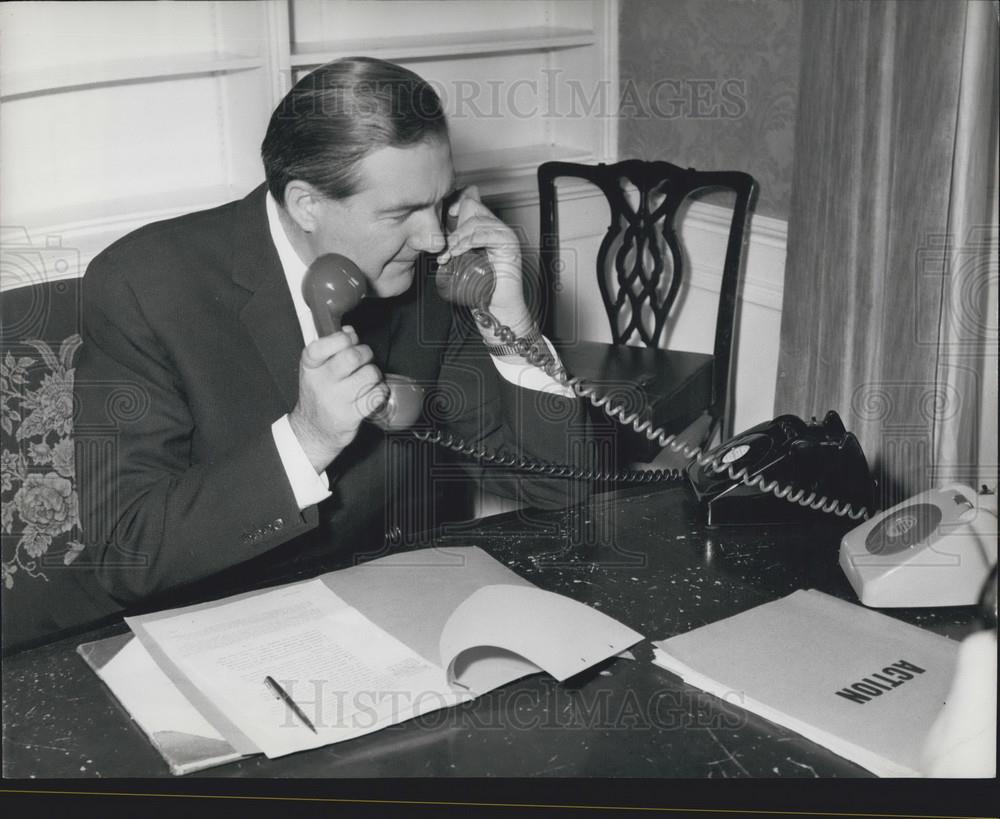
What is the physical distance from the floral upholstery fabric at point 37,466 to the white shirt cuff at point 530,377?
2.22 ft

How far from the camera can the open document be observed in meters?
1.03

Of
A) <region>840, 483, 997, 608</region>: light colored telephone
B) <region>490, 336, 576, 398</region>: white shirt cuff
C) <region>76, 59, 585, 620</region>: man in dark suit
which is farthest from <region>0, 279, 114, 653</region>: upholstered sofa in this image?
<region>840, 483, 997, 608</region>: light colored telephone

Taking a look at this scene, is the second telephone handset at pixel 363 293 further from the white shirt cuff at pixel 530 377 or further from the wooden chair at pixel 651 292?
the wooden chair at pixel 651 292

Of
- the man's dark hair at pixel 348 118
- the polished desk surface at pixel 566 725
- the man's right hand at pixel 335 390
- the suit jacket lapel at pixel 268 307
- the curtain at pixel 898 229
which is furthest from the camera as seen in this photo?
the curtain at pixel 898 229

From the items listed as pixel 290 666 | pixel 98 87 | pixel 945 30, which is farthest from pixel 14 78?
pixel 945 30

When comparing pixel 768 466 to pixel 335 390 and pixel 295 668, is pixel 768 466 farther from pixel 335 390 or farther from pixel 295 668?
pixel 295 668

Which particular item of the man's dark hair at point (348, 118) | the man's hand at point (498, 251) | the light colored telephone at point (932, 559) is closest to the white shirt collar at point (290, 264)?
the man's dark hair at point (348, 118)

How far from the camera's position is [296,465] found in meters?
1.44

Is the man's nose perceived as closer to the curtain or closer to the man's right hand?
the man's right hand

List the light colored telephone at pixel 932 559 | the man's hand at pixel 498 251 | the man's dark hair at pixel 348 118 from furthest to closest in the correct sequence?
the man's hand at pixel 498 251
the man's dark hair at pixel 348 118
the light colored telephone at pixel 932 559

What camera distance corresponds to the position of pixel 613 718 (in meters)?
1.06

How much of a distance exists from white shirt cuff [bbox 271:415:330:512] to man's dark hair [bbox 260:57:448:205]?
1.16 ft

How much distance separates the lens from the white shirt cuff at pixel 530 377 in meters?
1.81
